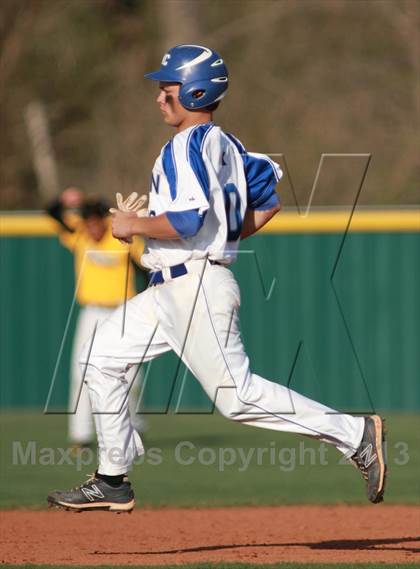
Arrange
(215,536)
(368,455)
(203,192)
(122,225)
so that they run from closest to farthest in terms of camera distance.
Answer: (203,192) < (122,225) < (368,455) < (215,536)

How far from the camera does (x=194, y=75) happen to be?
Answer: 19.1 feet

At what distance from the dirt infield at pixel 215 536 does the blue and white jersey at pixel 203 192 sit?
1.52 metres

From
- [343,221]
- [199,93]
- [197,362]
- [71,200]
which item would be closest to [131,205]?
[199,93]

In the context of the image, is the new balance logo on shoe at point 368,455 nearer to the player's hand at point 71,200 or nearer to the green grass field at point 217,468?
the green grass field at point 217,468

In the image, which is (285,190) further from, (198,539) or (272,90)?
(198,539)

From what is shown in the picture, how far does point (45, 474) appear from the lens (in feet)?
31.1

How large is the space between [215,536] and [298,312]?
20.1ft

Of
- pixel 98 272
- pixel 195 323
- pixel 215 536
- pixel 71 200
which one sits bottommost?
pixel 215 536

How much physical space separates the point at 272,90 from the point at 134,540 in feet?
47.1

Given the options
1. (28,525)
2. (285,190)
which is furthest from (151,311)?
(285,190)

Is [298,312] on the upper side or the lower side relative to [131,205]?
lower

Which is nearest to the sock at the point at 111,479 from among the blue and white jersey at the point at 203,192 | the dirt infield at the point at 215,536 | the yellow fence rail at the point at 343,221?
the dirt infield at the point at 215,536

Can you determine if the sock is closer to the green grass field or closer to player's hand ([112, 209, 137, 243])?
player's hand ([112, 209, 137, 243])

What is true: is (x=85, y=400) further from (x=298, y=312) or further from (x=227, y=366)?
(x=227, y=366)
